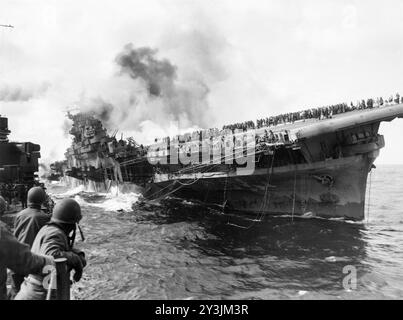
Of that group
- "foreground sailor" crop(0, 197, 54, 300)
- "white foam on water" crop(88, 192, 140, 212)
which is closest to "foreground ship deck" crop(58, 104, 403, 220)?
"white foam on water" crop(88, 192, 140, 212)

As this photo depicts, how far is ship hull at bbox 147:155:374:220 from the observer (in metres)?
16.9

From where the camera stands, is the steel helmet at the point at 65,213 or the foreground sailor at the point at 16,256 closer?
the foreground sailor at the point at 16,256

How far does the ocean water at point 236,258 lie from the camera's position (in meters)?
8.93

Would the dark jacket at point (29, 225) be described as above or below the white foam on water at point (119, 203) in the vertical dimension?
above

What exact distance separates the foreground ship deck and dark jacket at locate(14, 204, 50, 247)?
11905 mm

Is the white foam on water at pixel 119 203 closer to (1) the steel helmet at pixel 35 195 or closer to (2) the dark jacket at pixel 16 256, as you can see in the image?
(1) the steel helmet at pixel 35 195

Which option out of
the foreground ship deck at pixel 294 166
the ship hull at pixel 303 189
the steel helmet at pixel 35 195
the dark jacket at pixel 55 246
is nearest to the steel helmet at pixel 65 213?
the dark jacket at pixel 55 246

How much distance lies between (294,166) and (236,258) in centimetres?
726

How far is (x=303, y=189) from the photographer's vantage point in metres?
17.7

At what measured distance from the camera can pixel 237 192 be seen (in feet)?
63.8

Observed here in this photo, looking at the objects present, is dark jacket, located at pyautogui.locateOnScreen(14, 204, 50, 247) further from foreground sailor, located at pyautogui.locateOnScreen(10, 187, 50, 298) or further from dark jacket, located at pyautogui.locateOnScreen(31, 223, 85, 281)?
dark jacket, located at pyautogui.locateOnScreen(31, 223, 85, 281)

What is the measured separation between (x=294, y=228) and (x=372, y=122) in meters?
5.80

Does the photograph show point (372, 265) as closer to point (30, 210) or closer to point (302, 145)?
point (302, 145)

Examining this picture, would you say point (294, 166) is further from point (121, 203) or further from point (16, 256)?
point (16, 256)
